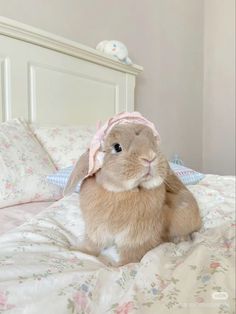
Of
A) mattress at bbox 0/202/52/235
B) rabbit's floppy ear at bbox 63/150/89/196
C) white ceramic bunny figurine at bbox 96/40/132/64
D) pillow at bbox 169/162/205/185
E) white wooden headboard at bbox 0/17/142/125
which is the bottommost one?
mattress at bbox 0/202/52/235

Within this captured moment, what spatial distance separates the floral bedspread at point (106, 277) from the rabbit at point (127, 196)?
1.6 inches

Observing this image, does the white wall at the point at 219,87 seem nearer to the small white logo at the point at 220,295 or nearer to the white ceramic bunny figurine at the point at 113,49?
the white ceramic bunny figurine at the point at 113,49

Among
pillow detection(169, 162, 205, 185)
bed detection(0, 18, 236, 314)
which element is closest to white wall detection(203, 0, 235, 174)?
→ bed detection(0, 18, 236, 314)

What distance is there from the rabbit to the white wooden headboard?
2.78 ft

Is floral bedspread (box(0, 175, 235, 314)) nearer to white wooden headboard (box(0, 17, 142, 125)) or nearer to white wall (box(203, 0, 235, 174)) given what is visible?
white wooden headboard (box(0, 17, 142, 125))

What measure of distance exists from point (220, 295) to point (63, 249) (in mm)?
332

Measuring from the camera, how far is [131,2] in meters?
2.24

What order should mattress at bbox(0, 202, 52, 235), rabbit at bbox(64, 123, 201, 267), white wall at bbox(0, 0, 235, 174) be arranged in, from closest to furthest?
rabbit at bbox(64, 123, 201, 267) → mattress at bbox(0, 202, 52, 235) → white wall at bbox(0, 0, 235, 174)

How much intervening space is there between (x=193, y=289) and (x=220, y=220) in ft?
1.39

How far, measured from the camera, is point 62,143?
1.32 m

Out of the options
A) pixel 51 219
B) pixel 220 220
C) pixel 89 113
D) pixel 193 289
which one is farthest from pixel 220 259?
pixel 89 113

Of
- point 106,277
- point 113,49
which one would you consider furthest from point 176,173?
point 113,49

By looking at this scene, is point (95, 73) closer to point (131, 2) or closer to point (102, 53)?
point (102, 53)

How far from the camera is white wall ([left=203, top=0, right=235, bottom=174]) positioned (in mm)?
3035
